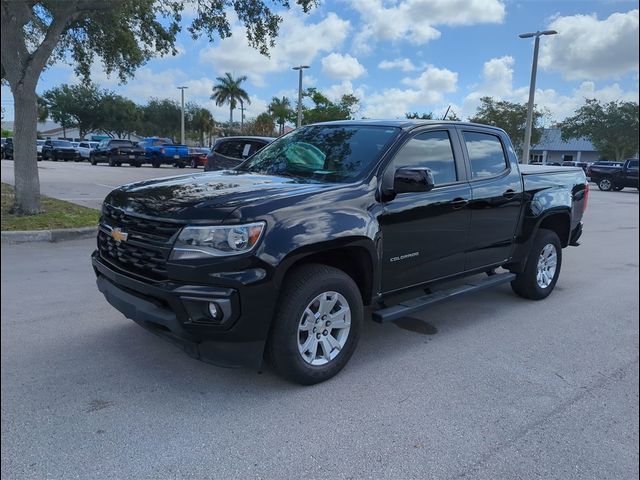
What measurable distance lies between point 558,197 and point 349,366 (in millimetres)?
3391

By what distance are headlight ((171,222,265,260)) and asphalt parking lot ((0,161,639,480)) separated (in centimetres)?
99

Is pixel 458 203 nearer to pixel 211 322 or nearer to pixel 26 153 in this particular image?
pixel 211 322

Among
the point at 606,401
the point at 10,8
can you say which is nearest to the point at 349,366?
the point at 606,401

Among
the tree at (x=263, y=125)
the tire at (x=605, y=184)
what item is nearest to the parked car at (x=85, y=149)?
the tree at (x=263, y=125)

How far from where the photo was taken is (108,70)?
492 inches

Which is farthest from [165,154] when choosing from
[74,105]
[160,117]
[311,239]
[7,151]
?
[160,117]

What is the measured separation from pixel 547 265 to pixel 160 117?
226 ft

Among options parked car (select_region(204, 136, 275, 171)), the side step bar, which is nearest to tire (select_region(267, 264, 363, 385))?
the side step bar

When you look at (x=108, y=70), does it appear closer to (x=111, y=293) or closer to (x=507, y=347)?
(x=111, y=293)

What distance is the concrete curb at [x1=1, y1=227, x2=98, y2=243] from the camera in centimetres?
755

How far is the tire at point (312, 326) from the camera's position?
10.4 ft

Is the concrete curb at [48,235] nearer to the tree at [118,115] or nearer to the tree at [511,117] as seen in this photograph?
the tree at [511,117]

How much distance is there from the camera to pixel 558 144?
121 feet

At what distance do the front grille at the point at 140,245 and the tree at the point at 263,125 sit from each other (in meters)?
41.3
